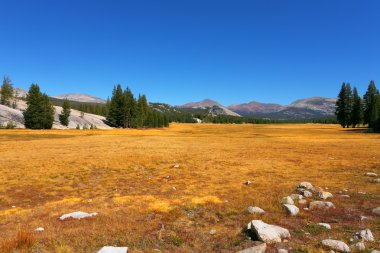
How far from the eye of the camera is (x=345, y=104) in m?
112

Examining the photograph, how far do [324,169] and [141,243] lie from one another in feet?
77.7

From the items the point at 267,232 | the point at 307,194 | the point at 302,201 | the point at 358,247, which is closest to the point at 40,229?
the point at 267,232

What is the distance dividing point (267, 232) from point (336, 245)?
230 centimetres

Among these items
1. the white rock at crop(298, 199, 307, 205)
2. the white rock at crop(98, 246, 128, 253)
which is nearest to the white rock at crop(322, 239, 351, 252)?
the white rock at crop(298, 199, 307, 205)

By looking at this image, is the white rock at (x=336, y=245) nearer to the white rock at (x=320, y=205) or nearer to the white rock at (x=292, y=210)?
the white rock at (x=292, y=210)

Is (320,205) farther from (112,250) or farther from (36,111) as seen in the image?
(36,111)

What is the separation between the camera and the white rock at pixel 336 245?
9041 mm

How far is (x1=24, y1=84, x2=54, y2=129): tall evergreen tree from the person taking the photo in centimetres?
10075

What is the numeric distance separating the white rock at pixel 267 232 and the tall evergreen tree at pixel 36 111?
107 m

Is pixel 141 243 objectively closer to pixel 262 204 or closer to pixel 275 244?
pixel 275 244

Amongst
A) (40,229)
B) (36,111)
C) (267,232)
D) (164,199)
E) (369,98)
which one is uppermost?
(369,98)

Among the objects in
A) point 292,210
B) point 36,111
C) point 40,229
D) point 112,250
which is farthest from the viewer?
A: point 36,111

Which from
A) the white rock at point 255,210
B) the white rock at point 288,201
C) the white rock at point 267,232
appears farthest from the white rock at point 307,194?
the white rock at point 267,232

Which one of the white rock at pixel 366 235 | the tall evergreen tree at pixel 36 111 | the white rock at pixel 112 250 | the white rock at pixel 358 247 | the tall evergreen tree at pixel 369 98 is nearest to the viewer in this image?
the white rock at pixel 112 250
